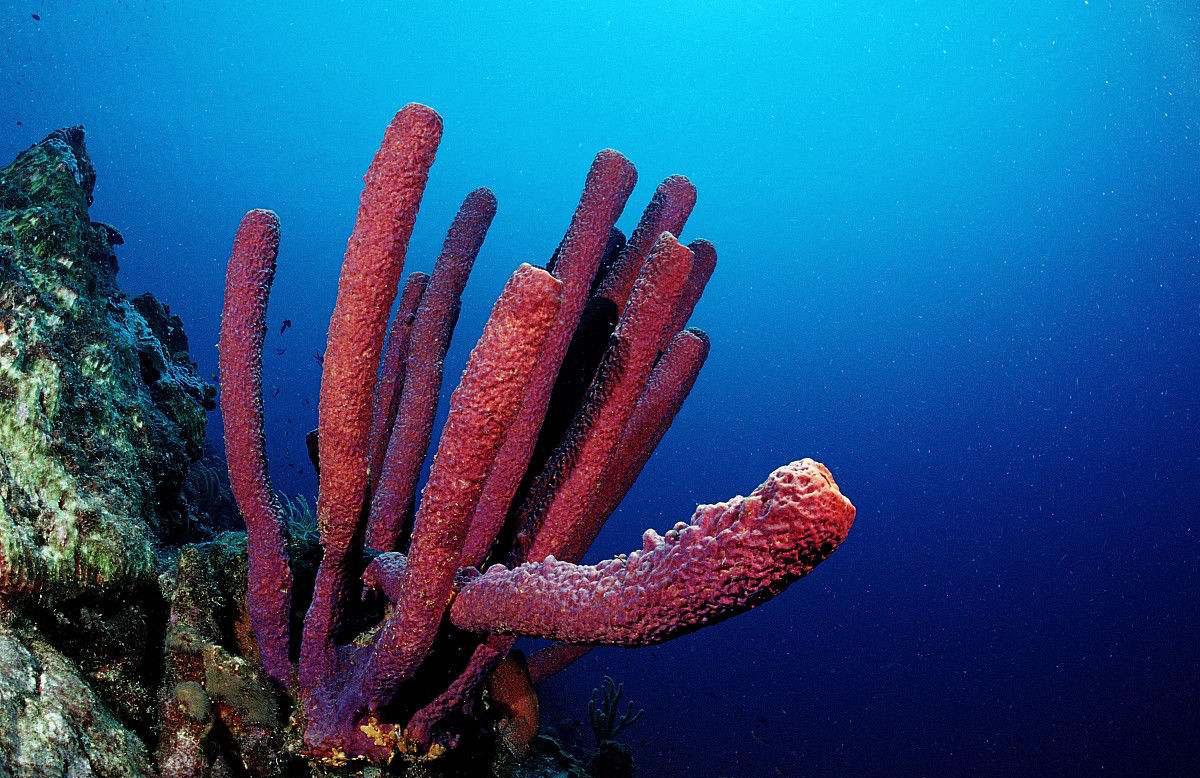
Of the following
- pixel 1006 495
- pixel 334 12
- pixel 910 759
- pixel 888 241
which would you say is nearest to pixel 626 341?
pixel 910 759

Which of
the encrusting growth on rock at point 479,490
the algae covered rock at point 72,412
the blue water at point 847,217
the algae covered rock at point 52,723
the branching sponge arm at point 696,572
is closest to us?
the branching sponge arm at point 696,572

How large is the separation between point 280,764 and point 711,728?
549 inches

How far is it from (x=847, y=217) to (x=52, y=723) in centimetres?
9210

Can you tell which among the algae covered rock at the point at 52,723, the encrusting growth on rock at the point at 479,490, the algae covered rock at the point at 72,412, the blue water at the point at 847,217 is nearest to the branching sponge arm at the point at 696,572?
the encrusting growth on rock at the point at 479,490

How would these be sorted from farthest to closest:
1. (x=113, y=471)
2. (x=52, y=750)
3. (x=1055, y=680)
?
(x=1055, y=680)
(x=113, y=471)
(x=52, y=750)

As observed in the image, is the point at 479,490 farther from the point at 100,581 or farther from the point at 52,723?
the point at 100,581

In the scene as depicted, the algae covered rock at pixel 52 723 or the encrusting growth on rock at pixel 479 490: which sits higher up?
the encrusting growth on rock at pixel 479 490

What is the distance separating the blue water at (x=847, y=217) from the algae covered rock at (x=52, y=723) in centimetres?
3287

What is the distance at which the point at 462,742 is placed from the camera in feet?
7.33

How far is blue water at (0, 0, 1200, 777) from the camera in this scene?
173 ft

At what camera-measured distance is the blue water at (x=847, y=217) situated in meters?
52.6

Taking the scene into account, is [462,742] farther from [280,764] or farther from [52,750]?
[52,750]

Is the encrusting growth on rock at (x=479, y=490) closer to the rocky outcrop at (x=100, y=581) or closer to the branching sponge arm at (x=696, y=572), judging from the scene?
the branching sponge arm at (x=696, y=572)

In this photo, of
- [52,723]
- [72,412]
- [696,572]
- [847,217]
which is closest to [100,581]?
[52,723]
